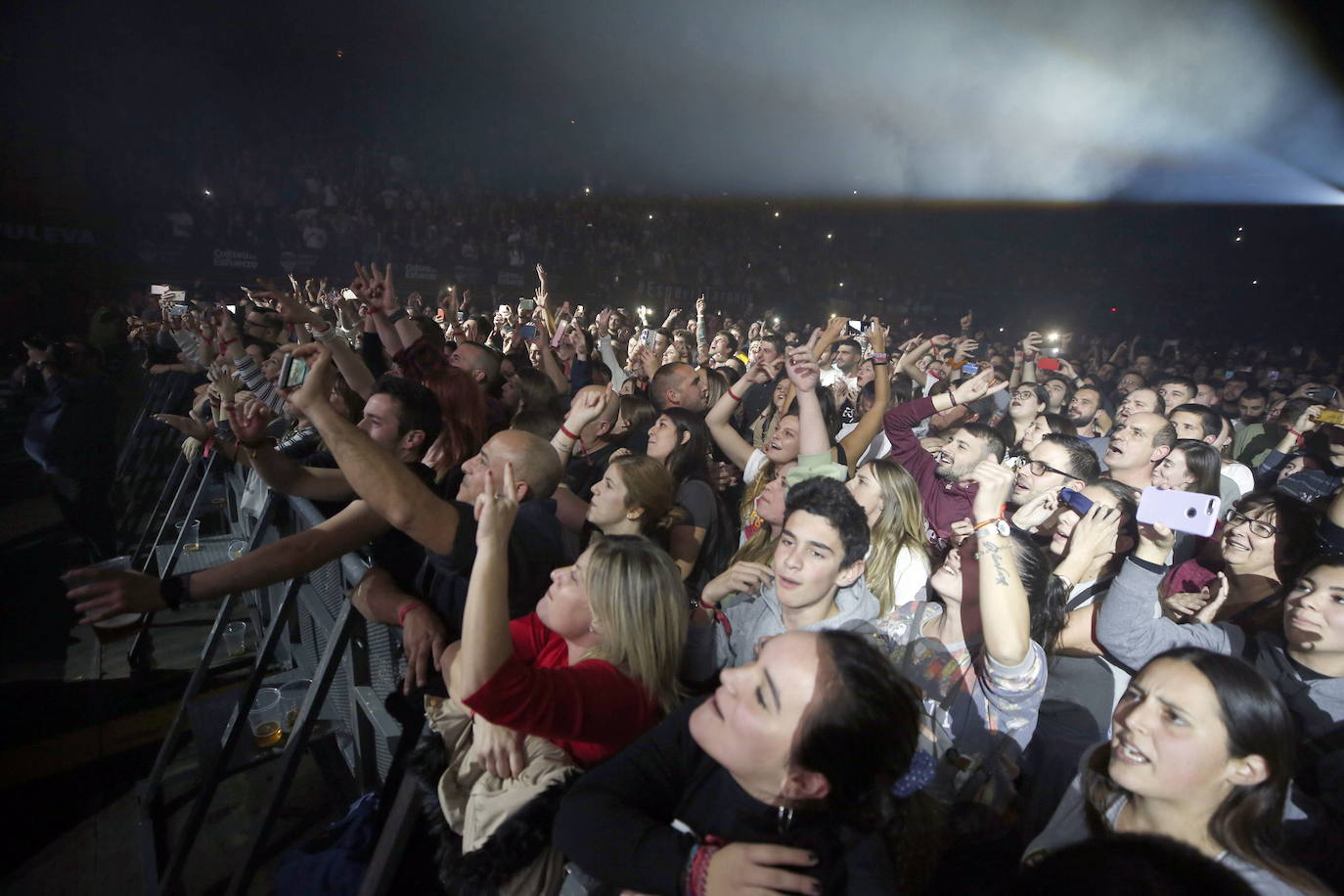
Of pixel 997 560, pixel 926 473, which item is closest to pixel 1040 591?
pixel 997 560

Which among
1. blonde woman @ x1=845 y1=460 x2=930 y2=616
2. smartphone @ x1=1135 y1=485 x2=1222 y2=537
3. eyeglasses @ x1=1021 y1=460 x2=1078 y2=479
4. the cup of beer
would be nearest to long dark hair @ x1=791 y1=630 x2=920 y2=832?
smartphone @ x1=1135 y1=485 x2=1222 y2=537

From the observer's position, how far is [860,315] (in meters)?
24.0

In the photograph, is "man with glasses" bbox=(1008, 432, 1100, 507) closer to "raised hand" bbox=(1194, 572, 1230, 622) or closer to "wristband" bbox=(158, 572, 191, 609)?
"raised hand" bbox=(1194, 572, 1230, 622)

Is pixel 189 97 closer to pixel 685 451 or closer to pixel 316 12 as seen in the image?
pixel 316 12

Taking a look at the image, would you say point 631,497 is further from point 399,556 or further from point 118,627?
point 118,627

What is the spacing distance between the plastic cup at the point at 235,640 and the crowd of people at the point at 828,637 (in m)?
1.42

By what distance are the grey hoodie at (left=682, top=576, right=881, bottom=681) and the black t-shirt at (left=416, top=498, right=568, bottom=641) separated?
57 centimetres

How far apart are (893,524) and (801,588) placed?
828 millimetres

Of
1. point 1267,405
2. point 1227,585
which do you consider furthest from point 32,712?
point 1267,405

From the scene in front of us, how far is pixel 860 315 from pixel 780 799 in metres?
24.6

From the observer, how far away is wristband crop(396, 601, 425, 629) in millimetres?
1936

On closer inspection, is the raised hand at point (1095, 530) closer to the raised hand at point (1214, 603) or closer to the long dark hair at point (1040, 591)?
the long dark hair at point (1040, 591)

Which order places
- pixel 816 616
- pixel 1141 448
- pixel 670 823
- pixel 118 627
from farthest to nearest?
1. pixel 1141 448
2. pixel 816 616
3. pixel 118 627
4. pixel 670 823

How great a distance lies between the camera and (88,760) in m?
3.31
